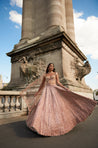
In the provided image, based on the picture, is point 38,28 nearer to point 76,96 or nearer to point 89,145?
point 76,96

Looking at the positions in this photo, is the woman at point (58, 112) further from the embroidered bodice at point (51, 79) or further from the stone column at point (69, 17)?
the stone column at point (69, 17)

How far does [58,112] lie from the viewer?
266 cm

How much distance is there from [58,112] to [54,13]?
8.72 metres

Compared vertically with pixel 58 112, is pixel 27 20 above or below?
above

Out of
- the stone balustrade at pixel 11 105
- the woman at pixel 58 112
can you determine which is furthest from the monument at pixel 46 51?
the woman at pixel 58 112

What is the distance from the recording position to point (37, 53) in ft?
27.7

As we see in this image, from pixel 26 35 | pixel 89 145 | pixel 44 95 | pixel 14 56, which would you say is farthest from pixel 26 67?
pixel 89 145

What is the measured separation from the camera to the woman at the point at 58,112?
7.81 feet

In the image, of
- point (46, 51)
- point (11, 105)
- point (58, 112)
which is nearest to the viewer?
point (58, 112)

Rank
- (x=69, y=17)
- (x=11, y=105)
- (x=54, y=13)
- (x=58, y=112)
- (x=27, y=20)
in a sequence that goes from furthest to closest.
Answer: (x=69, y=17) → (x=27, y=20) → (x=54, y=13) → (x=11, y=105) → (x=58, y=112)

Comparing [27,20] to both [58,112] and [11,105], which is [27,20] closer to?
[11,105]

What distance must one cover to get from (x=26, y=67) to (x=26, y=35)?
173 inches

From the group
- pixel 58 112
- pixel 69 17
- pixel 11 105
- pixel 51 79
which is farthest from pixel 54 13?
pixel 58 112

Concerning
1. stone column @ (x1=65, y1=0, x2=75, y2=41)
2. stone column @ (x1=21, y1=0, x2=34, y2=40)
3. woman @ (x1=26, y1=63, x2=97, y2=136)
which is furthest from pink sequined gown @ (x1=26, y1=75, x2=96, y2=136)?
stone column @ (x1=65, y1=0, x2=75, y2=41)
